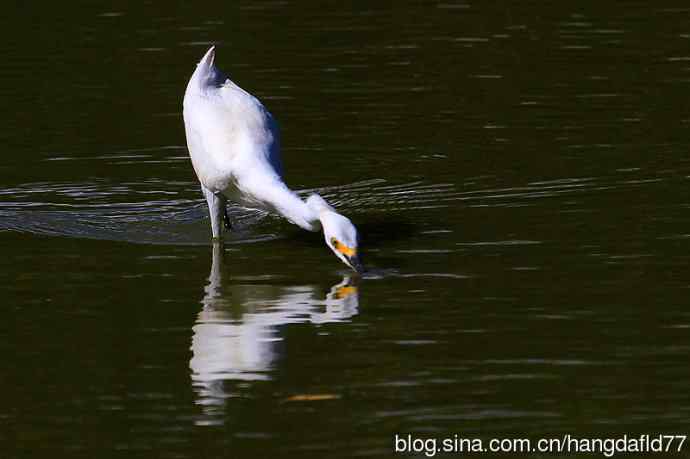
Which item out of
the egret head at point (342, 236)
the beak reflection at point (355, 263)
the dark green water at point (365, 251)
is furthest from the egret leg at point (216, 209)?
the beak reflection at point (355, 263)

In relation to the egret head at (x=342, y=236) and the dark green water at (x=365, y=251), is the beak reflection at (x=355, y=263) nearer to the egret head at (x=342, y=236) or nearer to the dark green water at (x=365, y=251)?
the egret head at (x=342, y=236)

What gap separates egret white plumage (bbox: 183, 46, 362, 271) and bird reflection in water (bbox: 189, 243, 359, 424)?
0.43m

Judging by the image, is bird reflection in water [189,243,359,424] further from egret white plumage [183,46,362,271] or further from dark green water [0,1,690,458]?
egret white plumage [183,46,362,271]

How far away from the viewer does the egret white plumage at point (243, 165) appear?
11961mm

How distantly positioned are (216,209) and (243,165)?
3.00 ft

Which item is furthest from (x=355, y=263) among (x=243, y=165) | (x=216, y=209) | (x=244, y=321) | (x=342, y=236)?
(x=216, y=209)

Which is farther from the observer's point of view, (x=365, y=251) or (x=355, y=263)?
(x=365, y=251)

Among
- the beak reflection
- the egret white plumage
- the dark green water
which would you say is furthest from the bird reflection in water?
the egret white plumage

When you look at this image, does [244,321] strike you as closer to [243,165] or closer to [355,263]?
[355,263]

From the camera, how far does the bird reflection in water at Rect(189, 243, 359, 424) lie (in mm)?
9922

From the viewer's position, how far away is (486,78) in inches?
831

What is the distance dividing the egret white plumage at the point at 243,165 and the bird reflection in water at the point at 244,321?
16.9 inches

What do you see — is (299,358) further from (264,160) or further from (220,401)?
(264,160)

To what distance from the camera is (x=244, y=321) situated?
11.3 m
